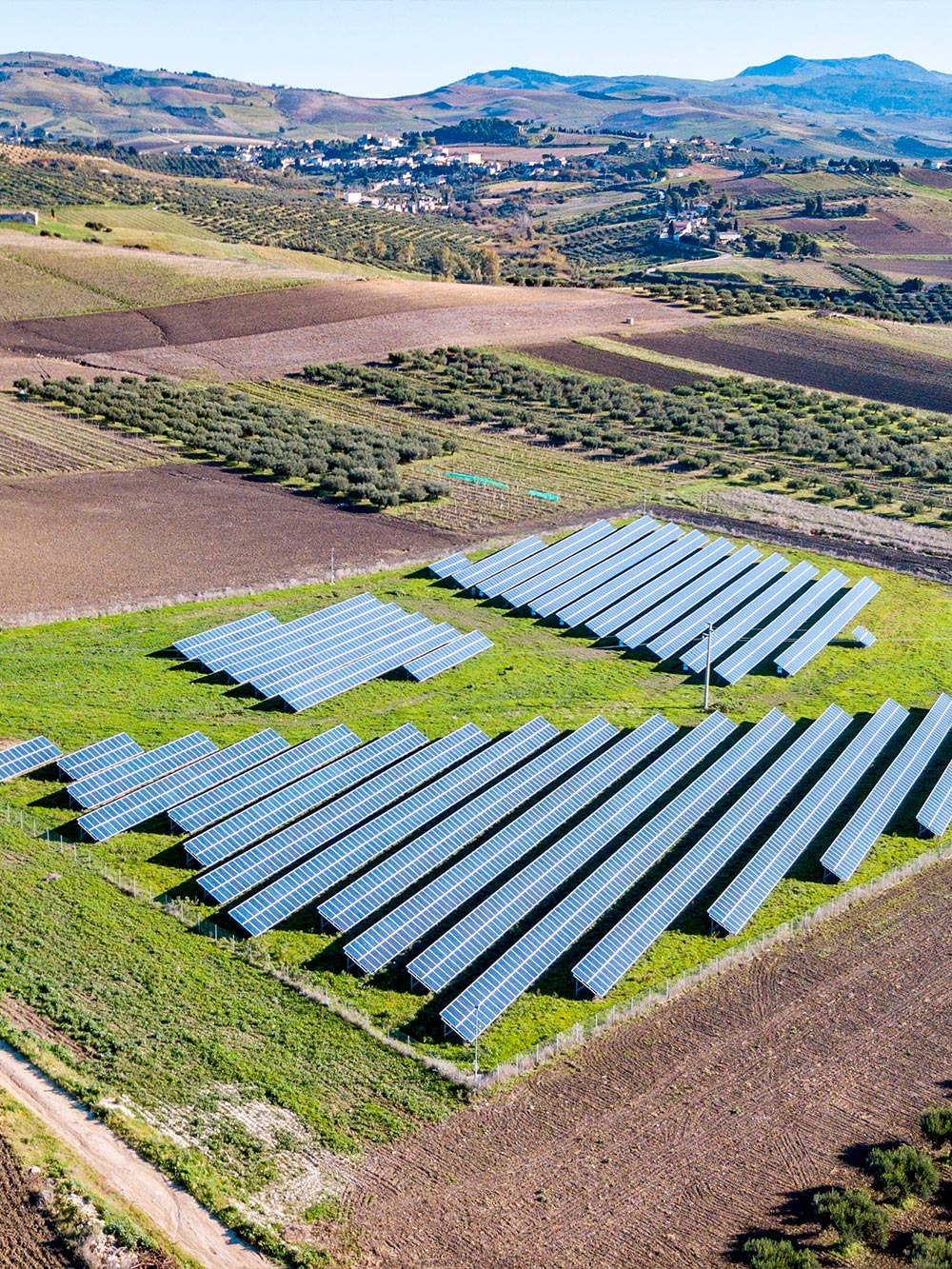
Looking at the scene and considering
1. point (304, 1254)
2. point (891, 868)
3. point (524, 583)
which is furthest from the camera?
point (524, 583)

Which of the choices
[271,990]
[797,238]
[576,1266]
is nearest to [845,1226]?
[576,1266]

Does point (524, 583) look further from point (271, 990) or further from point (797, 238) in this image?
point (797, 238)

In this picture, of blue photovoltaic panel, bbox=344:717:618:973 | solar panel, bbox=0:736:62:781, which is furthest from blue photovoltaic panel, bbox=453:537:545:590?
Result: solar panel, bbox=0:736:62:781

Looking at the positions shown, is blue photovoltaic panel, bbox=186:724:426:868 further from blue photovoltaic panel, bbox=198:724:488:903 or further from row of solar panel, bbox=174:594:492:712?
row of solar panel, bbox=174:594:492:712

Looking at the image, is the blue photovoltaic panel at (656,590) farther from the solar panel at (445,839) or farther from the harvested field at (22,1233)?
the harvested field at (22,1233)

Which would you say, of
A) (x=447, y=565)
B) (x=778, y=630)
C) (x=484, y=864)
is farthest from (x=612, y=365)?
(x=484, y=864)

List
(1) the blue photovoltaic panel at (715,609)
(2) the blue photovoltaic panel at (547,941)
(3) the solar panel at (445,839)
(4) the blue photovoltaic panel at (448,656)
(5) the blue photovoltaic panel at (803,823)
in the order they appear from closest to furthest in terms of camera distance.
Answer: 1. (2) the blue photovoltaic panel at (547,941)
2. (3) the solar panel at (445,839)
3. (5) the blue photovoltaic panel at (803,823)
4. (4) the blue photovoltaic panel at (448,656)
5. (1) the blue photovoltaic panel at (715,609)

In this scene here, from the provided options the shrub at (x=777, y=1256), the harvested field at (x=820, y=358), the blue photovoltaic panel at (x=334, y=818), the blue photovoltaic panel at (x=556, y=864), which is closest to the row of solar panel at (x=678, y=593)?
the blue photovoltaic panel at (x=556, y=864)
